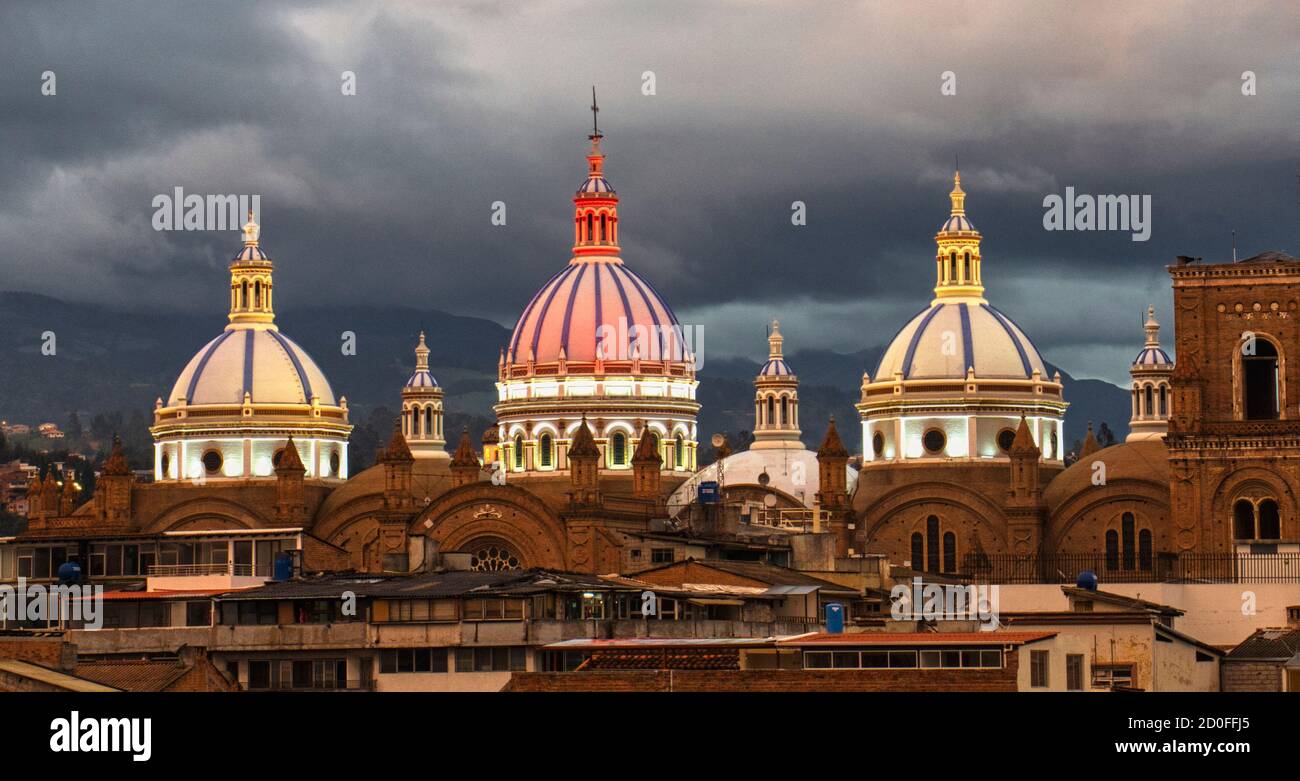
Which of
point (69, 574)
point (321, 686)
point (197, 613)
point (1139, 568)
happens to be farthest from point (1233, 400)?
point (321, 686)

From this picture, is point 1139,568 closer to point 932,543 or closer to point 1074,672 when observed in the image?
point 932,543

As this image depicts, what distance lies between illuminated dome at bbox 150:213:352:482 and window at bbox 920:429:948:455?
92.4 ft

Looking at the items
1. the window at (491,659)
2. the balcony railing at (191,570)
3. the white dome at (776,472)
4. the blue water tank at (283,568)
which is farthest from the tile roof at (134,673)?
the white dome at (776,472)

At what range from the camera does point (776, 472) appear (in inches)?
5394

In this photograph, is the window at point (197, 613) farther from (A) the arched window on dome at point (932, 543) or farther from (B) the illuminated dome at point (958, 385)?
(B) the illuminated dome at point (958, 385)

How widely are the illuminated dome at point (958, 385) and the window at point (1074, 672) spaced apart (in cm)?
6489

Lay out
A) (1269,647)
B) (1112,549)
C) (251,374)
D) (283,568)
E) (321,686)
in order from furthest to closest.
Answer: (251,374) → (1112,549) → (283,568) → (1269,647) → (321,686)

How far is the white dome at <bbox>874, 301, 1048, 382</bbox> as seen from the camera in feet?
422

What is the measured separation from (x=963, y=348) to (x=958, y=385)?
211 cm

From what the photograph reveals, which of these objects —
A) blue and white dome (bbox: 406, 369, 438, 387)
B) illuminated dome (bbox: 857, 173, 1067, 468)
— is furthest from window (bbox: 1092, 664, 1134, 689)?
blue and white dome (bbox: 406, 369, 438, 387)

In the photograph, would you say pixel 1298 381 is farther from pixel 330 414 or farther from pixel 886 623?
pixel 330 414

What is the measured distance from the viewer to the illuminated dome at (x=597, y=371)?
5433 inches

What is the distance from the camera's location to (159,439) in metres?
141

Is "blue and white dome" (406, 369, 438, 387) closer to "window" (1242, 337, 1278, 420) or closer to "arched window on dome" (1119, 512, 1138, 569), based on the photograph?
"arched window on dome" (1119, 512, 1138, 569)
